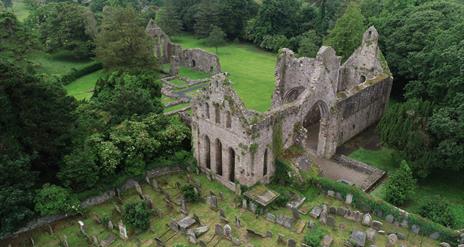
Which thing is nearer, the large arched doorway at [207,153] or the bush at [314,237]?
the bush at [314,237]

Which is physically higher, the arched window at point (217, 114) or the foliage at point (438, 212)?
the arched window at point (217, 114)

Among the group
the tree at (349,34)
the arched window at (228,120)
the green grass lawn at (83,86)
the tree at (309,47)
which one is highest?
the tree at (349,34)

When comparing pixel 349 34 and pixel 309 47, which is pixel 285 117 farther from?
pixel 309 47

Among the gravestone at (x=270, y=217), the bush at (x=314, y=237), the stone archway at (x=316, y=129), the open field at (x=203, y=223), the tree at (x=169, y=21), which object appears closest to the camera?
the bush at (x=314, y=237)

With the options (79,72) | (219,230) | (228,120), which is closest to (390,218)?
(219,230)

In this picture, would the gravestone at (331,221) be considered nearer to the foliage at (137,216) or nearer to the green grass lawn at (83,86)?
the foliage at (137,216)

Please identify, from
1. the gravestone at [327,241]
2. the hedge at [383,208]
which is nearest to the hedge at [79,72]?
the hedge at [383,208]

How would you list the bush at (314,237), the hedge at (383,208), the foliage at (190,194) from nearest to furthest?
the bush at (314,237) < the hedge at (383,208) < the foliage at (190,194)
